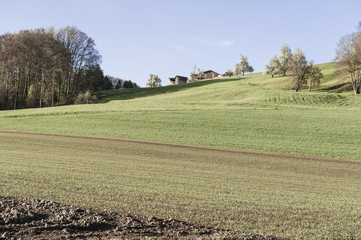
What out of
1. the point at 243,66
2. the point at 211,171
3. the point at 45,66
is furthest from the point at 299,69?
the point at 211,171

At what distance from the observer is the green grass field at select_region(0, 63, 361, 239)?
8969 mm

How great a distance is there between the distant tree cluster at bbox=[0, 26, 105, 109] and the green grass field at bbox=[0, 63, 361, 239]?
33300mm

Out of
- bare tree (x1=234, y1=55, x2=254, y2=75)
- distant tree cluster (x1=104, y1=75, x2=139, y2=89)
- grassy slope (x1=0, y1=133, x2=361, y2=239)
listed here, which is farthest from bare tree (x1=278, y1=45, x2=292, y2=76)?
grassy slope (x1=0, y1=133, x2=361, y2=239)

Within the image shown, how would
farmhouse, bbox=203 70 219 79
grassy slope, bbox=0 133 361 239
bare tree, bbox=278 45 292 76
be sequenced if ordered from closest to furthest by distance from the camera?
grassy slope, bbox=0 133 361 239
bare tree, bbox=278 45 292 76
farmhouse, bbox=203 70 219 79

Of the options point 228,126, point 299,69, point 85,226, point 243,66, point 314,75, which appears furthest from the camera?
point 243,66

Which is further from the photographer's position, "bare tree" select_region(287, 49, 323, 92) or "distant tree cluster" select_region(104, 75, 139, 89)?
"distant tree cluster" select_region(104, 75, 139, 89)

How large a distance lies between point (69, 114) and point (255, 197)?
1570 inches

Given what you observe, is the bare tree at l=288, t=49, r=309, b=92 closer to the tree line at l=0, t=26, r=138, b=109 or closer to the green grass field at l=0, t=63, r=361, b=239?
the green grass field at l=0, t=63, r=361, b=239

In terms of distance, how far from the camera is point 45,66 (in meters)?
69.1

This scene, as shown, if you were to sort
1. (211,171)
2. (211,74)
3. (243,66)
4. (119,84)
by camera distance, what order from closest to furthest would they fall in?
(211,171)
(243,66)
(119,84)
(211,74)

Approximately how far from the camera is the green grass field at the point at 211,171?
8.97 meters

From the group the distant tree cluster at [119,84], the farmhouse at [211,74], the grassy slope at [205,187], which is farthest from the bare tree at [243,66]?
the grassy slope at [205,187]

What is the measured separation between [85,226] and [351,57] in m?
80.1

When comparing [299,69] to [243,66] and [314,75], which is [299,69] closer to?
[314,75]
